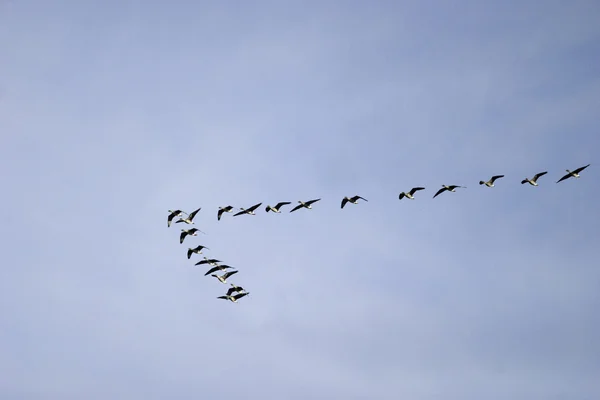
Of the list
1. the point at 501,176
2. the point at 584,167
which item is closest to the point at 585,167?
the point at 584,167

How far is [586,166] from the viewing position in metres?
197

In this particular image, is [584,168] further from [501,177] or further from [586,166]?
[501,177]

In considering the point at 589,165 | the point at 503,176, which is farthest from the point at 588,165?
the point at 503,176

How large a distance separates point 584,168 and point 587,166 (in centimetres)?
468

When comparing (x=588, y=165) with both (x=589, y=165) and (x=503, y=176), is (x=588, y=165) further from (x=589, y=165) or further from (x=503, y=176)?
(x=503, y=176)

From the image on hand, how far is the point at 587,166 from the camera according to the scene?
195m

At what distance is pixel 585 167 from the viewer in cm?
19862

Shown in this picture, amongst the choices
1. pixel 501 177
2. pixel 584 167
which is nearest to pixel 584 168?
pixel 584 167

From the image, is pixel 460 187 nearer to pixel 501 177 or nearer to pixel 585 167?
pixel 501 177

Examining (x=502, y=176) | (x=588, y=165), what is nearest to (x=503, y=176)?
(x=502, y=176)

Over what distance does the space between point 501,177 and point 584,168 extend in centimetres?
1543

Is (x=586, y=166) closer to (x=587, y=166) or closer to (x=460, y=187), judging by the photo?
(x=587, y=166)

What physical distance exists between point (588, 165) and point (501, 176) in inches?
624

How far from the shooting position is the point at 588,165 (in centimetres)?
19300
